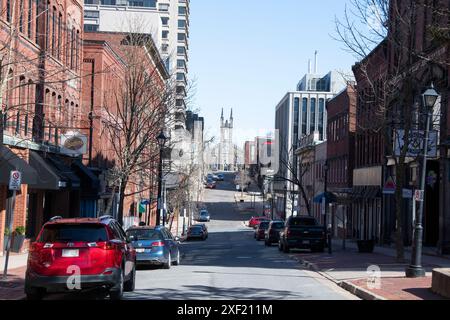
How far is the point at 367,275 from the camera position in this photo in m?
21.6

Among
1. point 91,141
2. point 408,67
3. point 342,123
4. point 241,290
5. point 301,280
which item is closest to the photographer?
point 241,290

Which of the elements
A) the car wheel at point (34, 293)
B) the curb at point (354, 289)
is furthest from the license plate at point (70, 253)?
the curb at point (354, 289)

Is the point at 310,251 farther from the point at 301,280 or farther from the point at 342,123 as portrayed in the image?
the point at 342,123

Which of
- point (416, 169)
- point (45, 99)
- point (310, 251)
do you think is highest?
point (45, 99)

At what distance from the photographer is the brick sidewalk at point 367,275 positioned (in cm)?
1633

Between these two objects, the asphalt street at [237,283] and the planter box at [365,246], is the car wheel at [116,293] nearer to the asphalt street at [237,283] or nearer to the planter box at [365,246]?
the asphalt street at [237,283]

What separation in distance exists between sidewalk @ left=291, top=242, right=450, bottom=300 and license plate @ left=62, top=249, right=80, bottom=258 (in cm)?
631

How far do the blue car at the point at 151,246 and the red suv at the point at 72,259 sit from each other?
8660 mm

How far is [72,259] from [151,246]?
9559mm

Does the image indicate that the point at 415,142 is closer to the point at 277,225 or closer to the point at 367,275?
the point at 367,275

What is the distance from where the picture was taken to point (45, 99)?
109ft

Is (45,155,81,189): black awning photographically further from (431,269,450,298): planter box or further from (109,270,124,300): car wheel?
(431,269,450,298): planter box

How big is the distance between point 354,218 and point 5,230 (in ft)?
110
